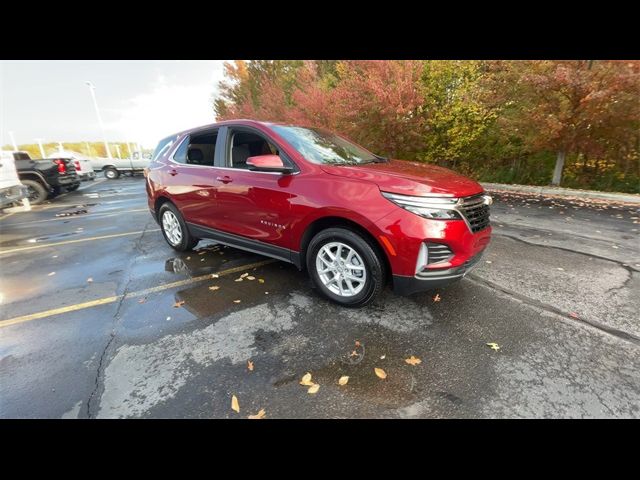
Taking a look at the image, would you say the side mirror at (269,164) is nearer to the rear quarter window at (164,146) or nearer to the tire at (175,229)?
the tire at (175,229)

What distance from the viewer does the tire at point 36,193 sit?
10.1 m

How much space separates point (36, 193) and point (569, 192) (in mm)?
16912

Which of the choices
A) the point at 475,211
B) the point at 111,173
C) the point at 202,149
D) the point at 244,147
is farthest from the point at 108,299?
the point at 111,173

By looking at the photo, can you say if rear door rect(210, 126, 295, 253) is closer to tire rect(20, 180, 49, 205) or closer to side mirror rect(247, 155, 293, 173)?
side mirror rect(247, 155, 293, 173)

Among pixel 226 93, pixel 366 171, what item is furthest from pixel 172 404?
pixel 226 93

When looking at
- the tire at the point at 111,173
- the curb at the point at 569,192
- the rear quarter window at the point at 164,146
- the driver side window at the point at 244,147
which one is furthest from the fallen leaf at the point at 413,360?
the tire at the point at 111,173

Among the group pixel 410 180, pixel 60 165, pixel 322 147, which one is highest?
pixel 322 147

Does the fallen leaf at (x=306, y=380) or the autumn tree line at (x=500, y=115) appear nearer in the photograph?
the fallen leaf at (x=306, y=380)

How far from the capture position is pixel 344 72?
10.2m

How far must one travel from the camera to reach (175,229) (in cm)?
461

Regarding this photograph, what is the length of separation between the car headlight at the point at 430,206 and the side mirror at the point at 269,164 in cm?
115

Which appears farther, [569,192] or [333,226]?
[569,192]

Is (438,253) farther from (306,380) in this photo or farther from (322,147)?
(322,147)
